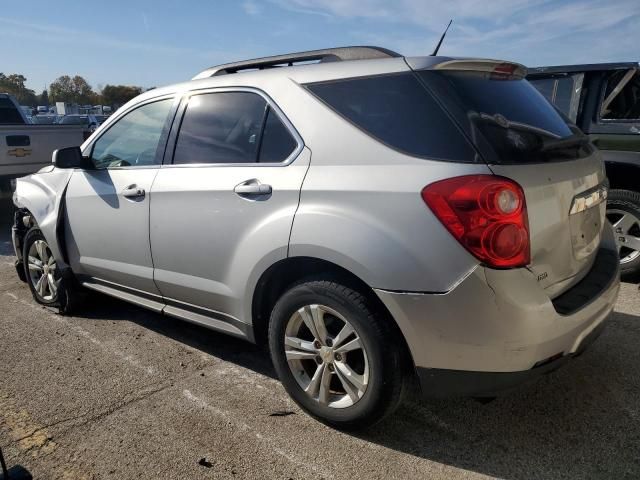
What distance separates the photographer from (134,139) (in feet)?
12.4

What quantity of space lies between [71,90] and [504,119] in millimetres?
116572

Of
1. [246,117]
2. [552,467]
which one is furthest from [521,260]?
[246,117]

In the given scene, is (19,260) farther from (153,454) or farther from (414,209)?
(414,209)

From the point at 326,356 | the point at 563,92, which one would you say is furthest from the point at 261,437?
the point at 563,92

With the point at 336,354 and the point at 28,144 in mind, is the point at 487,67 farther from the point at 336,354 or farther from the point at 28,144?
the point at 28,144

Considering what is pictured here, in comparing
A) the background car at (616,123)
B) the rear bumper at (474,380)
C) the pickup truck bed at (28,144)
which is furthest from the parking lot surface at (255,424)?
the pickup truck bed at (28,144)

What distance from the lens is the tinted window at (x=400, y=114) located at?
2.30m

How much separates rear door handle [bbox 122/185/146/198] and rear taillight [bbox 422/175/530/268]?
2037 millimetres

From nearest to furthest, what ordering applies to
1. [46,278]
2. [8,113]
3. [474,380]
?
[474,380] < [46,278] < [8,113]

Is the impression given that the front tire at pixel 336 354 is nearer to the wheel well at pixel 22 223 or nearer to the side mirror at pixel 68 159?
the side mirror at pixel 68 159

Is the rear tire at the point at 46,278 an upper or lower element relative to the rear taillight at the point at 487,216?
lower

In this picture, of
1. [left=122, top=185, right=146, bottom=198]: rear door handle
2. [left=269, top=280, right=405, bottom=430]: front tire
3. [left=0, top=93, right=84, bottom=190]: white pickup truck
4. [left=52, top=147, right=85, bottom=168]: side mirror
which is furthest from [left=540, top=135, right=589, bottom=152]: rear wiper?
[left=0, top=93, right=84, bottom=190]: white pickup truck

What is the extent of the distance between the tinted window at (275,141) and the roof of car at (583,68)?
3521mm

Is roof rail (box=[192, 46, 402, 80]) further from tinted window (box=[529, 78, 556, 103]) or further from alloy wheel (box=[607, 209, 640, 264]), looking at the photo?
alloy wheel (box=[607, 209, 640, 264])
